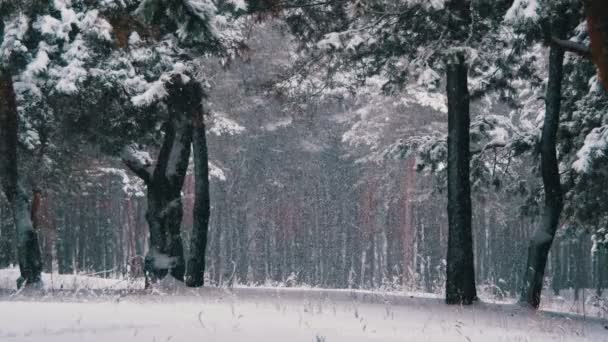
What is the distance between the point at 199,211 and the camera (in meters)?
14.8

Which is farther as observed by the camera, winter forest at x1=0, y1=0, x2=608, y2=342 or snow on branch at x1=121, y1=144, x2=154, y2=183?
snow on branch at x1=121, y1=144, x2=154, y2=183

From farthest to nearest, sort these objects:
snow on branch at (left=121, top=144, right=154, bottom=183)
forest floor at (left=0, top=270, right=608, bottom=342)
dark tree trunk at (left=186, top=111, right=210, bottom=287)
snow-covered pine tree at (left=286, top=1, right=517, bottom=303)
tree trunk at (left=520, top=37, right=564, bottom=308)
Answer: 1. snow on branch at (left=121, top=144, right=154, bottom=183)
2. dark tree trunk at (left=186, top=111, right=210, bottom=287)
3. tree trunk at (left=520, top=37, right=564, bottom=308)
4. snow-covered pine tree at (left=286, top=1, right=517, bottom=303)
5. forest floor at (left=0, top=270, right=608, bottom=342)

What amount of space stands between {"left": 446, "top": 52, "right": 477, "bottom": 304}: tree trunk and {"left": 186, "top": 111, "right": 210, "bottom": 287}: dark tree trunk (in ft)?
17.2

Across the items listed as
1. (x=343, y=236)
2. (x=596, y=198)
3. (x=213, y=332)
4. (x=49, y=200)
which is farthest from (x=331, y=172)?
(x=213, y=332)

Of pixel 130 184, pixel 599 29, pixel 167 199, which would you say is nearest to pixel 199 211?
pixel 167 199

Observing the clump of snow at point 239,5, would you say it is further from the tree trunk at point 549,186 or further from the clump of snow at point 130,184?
the clump of snow at point 130,184

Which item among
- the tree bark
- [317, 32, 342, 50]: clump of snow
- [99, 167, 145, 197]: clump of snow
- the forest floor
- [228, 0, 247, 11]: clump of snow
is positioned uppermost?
[228, 0, 247, 11]: clump of snow

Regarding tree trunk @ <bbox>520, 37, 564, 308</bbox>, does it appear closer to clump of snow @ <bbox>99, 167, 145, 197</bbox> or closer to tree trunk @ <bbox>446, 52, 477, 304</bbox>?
tree trunk @ <bbox>446, 52, 477, 304</bbox>

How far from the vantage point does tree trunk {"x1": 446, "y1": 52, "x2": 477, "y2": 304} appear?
44.6ft

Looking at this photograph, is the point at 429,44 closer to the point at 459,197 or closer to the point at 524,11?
the point at 524,11

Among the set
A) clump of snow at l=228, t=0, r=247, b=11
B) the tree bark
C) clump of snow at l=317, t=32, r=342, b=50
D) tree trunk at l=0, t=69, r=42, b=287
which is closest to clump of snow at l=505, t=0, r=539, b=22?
clump of snow at l=317, t=32, r=342, b=50

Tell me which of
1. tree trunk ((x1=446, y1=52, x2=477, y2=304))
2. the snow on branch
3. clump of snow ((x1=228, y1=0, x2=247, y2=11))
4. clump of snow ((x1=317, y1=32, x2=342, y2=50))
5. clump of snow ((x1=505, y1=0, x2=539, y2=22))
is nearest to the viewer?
clump of snow ((x1=505, y1=0, x2=539, y2=22))

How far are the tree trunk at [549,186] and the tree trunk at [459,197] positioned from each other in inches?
51.8

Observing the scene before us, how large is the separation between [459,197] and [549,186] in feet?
6.61
